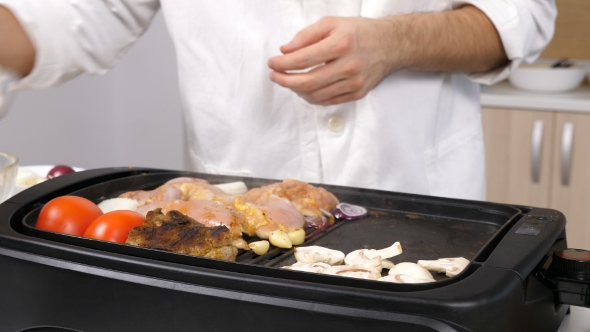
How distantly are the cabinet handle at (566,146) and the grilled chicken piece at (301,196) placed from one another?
67.3 inches

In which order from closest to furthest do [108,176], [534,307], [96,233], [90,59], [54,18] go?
[534,307], [96,233], [108,176], [54,18], [90,59]

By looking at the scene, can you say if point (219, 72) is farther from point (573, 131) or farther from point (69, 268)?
point (573, 131)

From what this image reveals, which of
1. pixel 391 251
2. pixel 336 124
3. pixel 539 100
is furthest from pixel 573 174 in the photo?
pixel 391 251

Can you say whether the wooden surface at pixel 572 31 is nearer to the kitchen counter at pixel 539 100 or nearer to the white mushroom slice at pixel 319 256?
the kitchen counter at pixel 539 100

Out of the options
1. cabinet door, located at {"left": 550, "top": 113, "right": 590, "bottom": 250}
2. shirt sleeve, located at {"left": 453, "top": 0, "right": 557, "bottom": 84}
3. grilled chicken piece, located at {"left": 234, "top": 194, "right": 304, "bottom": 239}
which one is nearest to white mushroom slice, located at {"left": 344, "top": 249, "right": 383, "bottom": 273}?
grilled chicken piece, located at {"left": 234, "top": 194, "right": 304, "bottom": 239}

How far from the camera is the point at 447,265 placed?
26.3 inches

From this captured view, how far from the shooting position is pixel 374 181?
1229 mm

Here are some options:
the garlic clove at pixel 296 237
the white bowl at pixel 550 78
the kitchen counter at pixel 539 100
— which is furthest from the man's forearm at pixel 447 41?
the white bowl at pixel 550 78

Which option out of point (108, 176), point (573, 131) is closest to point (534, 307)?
point (108, 176)

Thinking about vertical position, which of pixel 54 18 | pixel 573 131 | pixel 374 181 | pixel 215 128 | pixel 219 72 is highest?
pixel 54 18

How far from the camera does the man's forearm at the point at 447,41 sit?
113 centimetres

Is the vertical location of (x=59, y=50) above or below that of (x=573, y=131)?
above

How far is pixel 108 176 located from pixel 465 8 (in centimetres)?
71

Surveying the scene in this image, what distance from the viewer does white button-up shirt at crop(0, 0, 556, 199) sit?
1201mm
